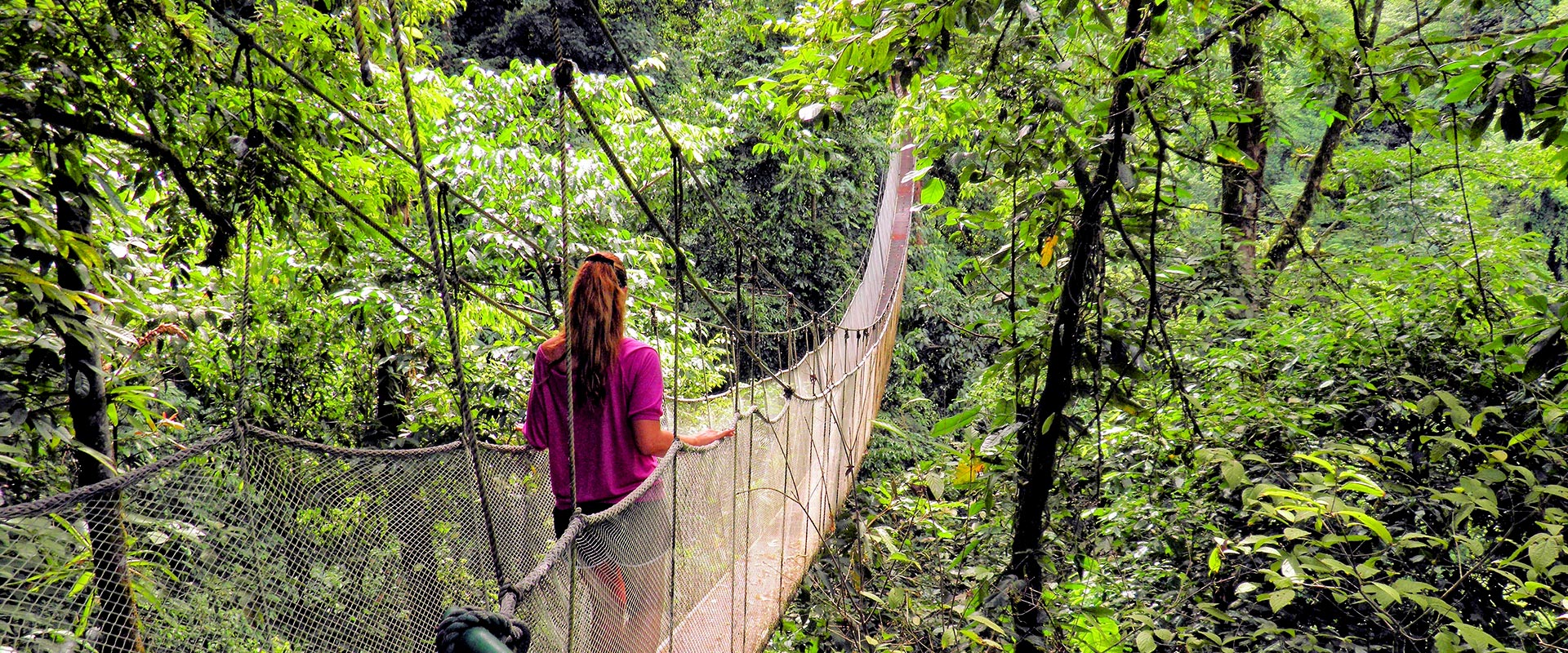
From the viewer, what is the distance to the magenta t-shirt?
48.9 inches

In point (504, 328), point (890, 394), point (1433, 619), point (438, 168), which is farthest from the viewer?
point (890, 394)

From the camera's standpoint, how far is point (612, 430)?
4.15 ft

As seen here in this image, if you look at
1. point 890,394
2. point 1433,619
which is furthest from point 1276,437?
point 890,394

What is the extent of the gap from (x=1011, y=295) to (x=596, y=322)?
62 cm

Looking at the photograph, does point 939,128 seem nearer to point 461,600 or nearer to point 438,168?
point 461,600

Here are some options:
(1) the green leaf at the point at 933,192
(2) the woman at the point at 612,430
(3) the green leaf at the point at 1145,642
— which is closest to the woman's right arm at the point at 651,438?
(2) the woman at the point at 612,430

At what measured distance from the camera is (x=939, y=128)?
1462 mm

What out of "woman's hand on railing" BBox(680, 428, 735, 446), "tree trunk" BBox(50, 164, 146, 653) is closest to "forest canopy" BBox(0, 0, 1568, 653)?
"tree trunk" BBox(50, 164, 146, 653)

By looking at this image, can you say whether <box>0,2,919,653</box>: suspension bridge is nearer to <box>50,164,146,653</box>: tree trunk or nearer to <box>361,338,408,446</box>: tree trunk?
<box>50,164,146,653</box>: tree trunk

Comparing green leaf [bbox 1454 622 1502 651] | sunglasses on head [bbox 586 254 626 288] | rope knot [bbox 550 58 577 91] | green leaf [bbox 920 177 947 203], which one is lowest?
green leaf [bbox 1454 622 1502 651]

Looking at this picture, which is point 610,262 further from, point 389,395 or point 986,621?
point 389,395

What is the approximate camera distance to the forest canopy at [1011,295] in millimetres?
1097

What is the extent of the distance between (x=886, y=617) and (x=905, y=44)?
1901 millimetres

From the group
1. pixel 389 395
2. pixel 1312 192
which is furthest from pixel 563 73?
pixel 1312 192
